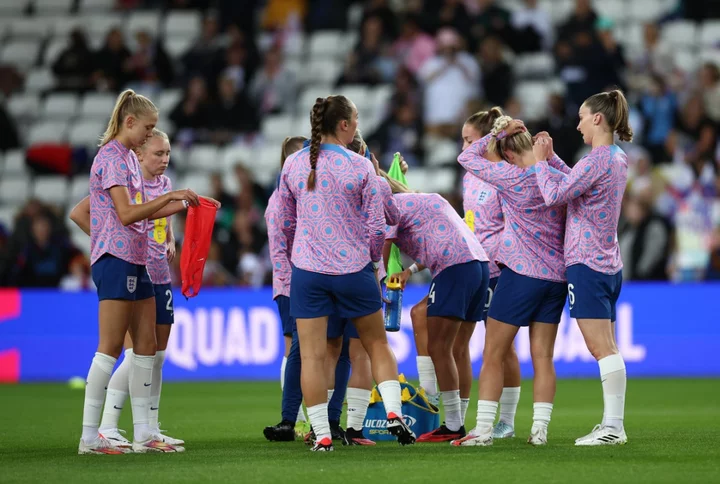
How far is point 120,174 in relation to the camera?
24.0 ft

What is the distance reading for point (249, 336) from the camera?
15.2 meters

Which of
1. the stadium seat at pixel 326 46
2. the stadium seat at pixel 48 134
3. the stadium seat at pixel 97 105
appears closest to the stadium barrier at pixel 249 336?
the stadium seat at pixel 48 134

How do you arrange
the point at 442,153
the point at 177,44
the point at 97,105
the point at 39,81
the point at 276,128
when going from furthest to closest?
1. the point at 177,44
2. the point at 39,81
3. the point at 97,105
4. the point at 276,128
5. the point at 442,153

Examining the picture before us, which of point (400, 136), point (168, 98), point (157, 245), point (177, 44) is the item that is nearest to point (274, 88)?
point (168, 98)

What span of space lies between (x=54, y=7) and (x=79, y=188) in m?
5.16

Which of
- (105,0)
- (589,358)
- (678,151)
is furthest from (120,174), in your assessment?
(105,0)

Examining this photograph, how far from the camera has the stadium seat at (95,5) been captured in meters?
22.0

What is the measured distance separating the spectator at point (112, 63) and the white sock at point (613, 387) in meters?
14.3

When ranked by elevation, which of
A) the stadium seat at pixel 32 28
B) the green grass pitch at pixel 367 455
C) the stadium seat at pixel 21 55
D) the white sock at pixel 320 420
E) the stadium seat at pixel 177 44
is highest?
the stadium seat at pixel 32 28

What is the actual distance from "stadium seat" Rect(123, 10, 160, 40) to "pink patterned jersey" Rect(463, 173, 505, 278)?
44.5 feet

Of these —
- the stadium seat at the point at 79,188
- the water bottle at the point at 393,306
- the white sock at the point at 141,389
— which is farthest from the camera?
the stadium seat at the point at 79,188

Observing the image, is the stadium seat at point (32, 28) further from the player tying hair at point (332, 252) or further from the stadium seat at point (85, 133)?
the player tying hair at point (332, 252)

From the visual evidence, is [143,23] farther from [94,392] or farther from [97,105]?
[94,392]

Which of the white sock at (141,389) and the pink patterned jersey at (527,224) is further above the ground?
the pink patterned jersey at (527,224)
